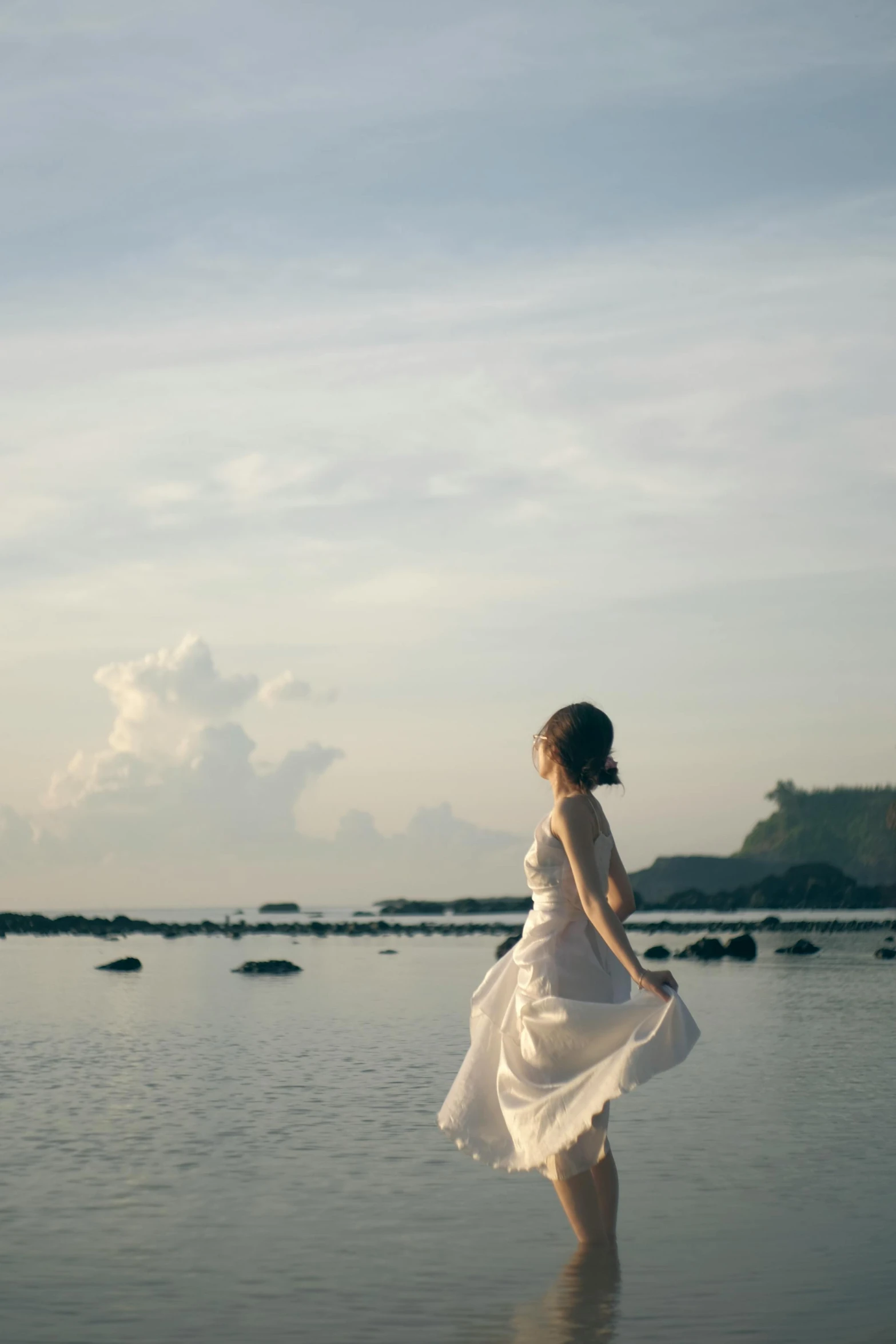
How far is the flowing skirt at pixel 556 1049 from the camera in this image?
7129mm

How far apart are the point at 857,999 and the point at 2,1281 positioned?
22749 mm

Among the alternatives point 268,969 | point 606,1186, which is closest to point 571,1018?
point 606,1186

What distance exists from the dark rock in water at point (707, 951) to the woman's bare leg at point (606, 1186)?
38280 mm

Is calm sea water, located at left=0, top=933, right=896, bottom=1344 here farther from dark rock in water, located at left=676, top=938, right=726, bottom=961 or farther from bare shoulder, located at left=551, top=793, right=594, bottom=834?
dark rock in water, located at left=676, top=938, right=726, bottom=961

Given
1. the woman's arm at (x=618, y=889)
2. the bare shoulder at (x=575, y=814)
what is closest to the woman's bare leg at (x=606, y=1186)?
the woman's arm at (x=618, y=889)

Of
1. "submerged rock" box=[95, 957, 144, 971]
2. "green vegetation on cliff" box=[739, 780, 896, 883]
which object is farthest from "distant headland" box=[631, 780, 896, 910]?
"submerged rock" box=[95, 957, 144, 971]

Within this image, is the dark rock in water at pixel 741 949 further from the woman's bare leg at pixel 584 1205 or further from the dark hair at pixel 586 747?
the dark hair at pixel 586 747

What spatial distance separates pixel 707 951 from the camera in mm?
45875

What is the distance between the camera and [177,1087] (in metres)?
15.6

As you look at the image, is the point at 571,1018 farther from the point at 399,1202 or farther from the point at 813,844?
the point at 813,844

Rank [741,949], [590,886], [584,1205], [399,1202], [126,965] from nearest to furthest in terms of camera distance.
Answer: [590,886] → [584,1205] → [399,1202] → [126,965] → [741,949]

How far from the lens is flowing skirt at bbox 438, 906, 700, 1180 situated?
7129 mm

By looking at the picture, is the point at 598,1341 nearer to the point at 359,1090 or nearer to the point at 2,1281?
the point at 2,1281

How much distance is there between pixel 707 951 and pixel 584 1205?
39.5m
